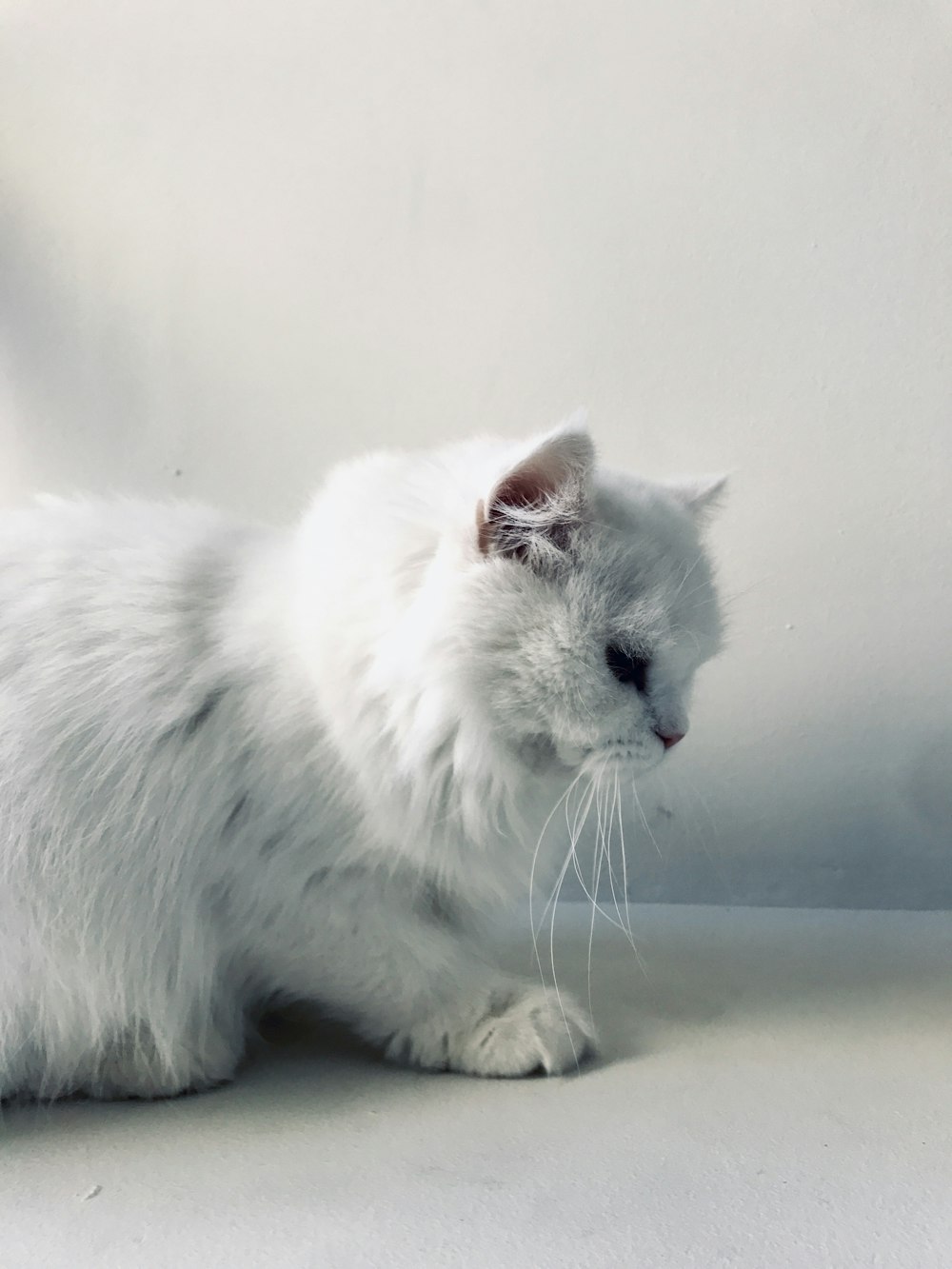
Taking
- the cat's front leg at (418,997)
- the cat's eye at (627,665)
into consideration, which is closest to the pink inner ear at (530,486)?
the cat's eye at (627,665)

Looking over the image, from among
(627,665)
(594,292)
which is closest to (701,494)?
(627,665)

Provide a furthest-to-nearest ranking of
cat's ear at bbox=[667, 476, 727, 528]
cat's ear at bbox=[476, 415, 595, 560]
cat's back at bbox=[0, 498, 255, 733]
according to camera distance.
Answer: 1. cat's ear at bbox=[667, 476, 727, 528]
2. cat's back at bbox=[0, 498, 255, 733]
3. cat's ear at bbox=[476, 415, 595, 560]

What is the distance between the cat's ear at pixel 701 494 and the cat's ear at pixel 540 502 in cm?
27

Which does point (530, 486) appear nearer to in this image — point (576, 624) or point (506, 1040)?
point (576, 624)

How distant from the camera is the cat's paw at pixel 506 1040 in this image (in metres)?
1.12

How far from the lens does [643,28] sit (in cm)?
160

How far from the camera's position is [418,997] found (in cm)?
115

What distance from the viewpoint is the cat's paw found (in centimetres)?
112

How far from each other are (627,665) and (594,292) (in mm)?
788

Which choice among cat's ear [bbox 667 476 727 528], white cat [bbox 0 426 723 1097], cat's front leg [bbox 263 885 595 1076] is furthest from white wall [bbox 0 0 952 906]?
cat's front leg [bbox 263 885 595 1076]

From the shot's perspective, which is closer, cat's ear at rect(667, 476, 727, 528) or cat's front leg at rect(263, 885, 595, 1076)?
cat's front leg at rect(263, 885, 595, 1076)

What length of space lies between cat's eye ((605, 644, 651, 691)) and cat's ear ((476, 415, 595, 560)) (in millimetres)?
117

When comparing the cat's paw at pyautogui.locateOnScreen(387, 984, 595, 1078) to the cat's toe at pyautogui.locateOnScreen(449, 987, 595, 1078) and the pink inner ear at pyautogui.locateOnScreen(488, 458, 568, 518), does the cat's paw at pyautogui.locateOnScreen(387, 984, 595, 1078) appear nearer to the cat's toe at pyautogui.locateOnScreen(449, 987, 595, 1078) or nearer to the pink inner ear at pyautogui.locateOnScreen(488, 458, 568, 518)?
the cat's toe at pyautogui.locateOnScreen(449, 987, 595, 1078)

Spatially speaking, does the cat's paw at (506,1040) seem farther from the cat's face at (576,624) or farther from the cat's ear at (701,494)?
the cat's ear at (701,494)
